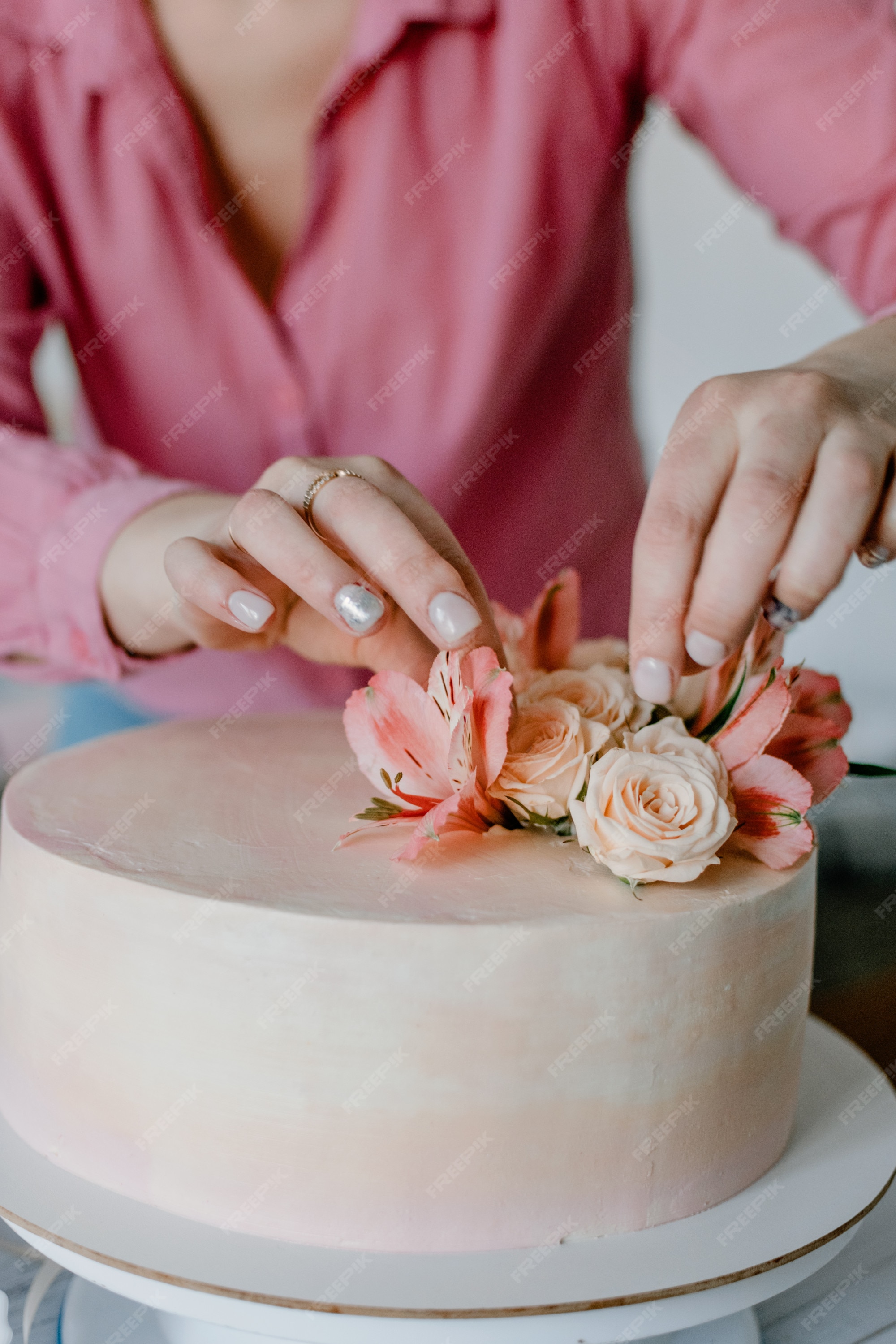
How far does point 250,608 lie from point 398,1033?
0.30 meters

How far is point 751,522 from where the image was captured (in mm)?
646

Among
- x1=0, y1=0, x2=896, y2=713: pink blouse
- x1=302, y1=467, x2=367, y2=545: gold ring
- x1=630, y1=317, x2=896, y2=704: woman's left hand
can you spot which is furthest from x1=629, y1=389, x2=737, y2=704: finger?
x1=0, y1=0, x2=896, y2=713: pink blouse

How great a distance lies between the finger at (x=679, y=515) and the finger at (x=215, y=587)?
0.25 metres

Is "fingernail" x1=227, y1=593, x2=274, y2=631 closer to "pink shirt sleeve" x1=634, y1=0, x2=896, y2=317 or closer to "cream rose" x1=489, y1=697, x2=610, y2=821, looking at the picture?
"cream rose" x1=489, y1=697, x2=610, y2=821

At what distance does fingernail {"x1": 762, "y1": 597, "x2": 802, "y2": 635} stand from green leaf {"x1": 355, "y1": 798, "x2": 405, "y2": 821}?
27 centimetres

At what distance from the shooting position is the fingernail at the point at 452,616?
70 centimetres

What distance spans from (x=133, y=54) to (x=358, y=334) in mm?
346

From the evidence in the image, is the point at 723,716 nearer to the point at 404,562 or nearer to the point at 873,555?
the point at 873,555

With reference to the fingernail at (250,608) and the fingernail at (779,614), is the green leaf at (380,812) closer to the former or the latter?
the fingernail at (250,608)

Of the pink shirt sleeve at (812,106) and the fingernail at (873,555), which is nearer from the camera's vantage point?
the fingernail at (873,555)

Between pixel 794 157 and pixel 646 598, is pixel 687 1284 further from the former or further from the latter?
pixel 794 157

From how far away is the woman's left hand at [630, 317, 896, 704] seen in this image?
2.16 ft

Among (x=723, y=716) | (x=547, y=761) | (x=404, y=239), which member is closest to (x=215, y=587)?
(x=547, y=761)

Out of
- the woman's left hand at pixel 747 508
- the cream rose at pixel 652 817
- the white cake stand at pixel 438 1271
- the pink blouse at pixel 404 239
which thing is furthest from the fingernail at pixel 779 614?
the pink blouse at pixel 404 239
